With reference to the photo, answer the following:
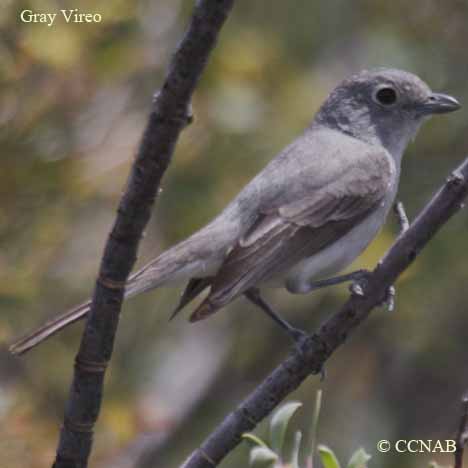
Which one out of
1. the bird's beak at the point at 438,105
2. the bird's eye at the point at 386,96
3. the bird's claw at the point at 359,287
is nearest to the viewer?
the bird's claw at the point at 359,287

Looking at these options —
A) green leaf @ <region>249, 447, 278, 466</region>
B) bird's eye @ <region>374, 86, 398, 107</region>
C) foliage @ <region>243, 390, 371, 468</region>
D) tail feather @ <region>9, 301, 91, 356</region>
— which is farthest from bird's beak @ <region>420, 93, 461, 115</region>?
green leaf @ <region>249, 447, 278, 466</region>

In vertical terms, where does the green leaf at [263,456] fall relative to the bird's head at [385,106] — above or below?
below

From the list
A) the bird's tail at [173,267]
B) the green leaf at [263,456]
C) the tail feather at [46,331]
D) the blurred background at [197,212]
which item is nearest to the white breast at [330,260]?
the bird's tail at [173,267]

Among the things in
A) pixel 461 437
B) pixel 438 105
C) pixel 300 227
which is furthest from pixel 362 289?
pixel 438 105

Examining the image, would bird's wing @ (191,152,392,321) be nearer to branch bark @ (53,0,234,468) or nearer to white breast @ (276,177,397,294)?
white breast @ (276,177,397,294)

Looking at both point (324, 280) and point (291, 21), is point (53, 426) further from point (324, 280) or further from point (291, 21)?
point (291, 21)

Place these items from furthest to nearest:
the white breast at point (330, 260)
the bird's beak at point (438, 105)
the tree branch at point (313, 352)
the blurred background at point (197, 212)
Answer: the bird's beak at point (438, 105) → the blurred background at point (197, 212) → the white breast at point (330, 260) → the tree branch at point (313, 352)

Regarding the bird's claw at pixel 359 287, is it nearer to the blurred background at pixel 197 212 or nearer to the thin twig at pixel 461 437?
the thin twig at pixel 461 437
